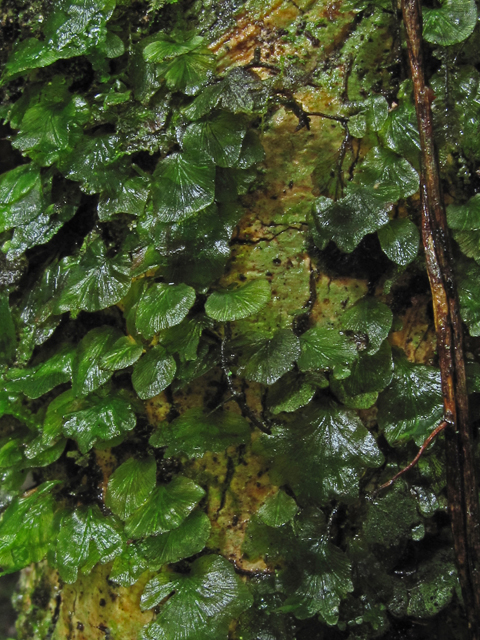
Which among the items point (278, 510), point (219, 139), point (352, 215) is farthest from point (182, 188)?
point (278, 510)

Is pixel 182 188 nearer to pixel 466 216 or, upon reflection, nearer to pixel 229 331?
pixel 229 331

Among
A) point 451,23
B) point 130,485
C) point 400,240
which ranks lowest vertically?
point 130,485

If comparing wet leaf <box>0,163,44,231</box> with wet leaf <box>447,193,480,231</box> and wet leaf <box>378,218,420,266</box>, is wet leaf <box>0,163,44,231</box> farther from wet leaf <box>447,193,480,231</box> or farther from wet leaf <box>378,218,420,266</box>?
wet leaf <box>447,193,480,231</box>

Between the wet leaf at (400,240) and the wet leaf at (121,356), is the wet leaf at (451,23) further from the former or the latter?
the wet leaf at (121,356)

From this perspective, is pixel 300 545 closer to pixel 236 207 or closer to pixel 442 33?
pixel 236 207

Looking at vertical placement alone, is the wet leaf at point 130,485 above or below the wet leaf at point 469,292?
below

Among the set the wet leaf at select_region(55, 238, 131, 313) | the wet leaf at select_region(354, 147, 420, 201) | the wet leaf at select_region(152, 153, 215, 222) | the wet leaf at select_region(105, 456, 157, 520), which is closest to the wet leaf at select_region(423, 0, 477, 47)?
the wet leaf at select_region(354, 147, 420, 201)

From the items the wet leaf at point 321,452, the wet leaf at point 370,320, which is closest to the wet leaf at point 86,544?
the wet leaf at point 321,452

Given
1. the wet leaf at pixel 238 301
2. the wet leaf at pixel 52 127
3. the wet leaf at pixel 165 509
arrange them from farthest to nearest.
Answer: the wet leaf at pixel 52 127 < the wet leaf at pixel 165 509 < the wet leaf at pixel 238 301
